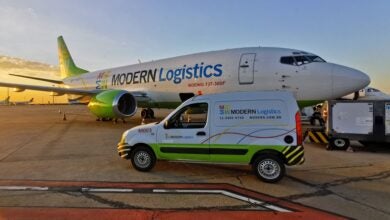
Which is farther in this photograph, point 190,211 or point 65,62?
point 65,62

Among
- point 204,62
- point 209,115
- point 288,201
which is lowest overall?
point 288,201

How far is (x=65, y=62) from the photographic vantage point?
28.8 m

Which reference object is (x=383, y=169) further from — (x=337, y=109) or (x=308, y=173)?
(x=337, y=109)

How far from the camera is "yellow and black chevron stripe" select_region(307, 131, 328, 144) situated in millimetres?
10250

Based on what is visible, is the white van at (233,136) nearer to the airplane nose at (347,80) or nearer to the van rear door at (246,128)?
the van rear door at (246,128)

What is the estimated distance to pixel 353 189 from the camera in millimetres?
5441

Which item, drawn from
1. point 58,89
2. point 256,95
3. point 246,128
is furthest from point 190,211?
point 58,89

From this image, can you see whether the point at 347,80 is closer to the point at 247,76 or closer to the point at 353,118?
the point at 353,118

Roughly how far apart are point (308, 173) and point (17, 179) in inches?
244

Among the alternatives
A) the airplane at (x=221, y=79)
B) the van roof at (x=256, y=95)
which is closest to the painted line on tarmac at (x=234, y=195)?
the van roof at (x=256, y=95)

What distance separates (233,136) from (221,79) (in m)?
7.89

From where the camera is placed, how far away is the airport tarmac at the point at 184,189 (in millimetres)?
4395

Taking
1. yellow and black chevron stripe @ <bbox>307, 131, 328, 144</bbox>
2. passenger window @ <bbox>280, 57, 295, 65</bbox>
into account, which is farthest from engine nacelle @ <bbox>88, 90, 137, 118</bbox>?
yellow and black chevron stripe @ <bbox>307, 131, 328, 144</bbox>

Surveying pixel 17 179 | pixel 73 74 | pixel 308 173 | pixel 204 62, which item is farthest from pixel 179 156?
pixel 73 74
